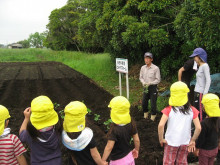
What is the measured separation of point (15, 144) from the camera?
2.21 metres

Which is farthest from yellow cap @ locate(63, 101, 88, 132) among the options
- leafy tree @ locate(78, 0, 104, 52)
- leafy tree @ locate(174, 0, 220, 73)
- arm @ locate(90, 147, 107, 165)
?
leafy tree @ locate(78, 0, 104, 52)

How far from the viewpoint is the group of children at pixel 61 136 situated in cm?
221

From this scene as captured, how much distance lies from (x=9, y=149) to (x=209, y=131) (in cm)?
247

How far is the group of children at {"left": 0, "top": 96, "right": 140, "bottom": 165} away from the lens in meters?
2.21

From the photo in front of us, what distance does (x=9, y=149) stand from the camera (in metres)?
2.20

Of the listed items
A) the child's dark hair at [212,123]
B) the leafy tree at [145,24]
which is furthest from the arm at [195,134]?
the leafy tree at [145,24]

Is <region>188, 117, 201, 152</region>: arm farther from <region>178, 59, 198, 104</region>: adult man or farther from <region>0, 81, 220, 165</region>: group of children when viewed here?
<region>178, 59, 198, 104</region>: adult man

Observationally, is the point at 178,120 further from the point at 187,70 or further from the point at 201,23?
the point at 201,23

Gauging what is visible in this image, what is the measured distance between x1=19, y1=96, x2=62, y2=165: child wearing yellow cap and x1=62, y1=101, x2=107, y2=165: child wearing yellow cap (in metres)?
0.14

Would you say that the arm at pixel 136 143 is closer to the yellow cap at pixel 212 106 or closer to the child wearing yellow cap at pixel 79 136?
the child wearing yellow cap at pixel 79 136

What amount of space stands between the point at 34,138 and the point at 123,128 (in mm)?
1019

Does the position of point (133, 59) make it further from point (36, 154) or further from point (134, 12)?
point (36, 154)

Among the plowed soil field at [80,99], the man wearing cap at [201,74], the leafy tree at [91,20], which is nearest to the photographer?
the man wearing cap at [201,74]

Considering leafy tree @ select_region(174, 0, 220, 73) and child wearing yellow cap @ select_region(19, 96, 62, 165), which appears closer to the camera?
child wearing yellow cap @ select_region(19, 96, 62, 165)
